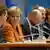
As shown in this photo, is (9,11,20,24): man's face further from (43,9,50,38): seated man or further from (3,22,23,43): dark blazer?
(43,9,50,38): seated man

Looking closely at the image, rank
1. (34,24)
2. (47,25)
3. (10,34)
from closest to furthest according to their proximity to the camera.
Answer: (10,34), (34,24), (47,25)

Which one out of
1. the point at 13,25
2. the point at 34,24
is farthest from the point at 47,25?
the point at 13,25

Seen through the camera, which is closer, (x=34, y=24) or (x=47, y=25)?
(x=34, y=24)

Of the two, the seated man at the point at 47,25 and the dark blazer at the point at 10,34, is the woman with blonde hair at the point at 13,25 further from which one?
the seated man at the point at 47,25

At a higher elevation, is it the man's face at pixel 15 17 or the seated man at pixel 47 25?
the man's face at pixel 15 17

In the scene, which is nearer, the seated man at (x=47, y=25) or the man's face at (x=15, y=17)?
the man's face at (x=15, y=17)

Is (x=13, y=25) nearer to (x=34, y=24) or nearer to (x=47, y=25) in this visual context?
(x=34, y=24)

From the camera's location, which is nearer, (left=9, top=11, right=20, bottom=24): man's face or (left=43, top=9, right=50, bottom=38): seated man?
(left=9, top=11, right=20, bottom=24): man's face

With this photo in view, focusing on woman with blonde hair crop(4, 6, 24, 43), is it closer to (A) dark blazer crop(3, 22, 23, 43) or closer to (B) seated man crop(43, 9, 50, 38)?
(A) dark blazer crop(3, 22, 23, 43)

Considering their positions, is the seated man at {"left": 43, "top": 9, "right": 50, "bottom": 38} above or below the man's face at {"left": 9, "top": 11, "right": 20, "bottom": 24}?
below

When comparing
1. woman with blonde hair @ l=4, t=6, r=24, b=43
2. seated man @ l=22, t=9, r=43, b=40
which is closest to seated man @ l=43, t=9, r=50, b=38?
seated man @ l=22, t=9, r=43, b=40

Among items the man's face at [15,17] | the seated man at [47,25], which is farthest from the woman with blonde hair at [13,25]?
the seated man at [47,25]

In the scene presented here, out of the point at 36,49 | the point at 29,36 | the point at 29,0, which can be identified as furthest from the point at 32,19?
the point at 29,0

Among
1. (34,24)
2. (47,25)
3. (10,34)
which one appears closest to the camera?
(10,34)
